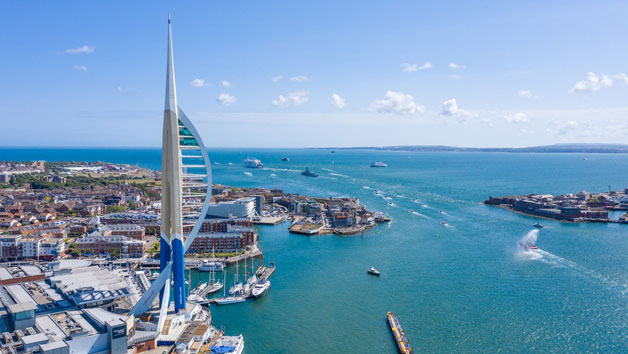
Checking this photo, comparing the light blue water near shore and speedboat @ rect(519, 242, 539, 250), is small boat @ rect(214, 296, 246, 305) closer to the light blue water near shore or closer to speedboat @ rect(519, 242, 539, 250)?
the light blue water near shore

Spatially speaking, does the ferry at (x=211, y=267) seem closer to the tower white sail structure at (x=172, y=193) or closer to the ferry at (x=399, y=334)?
the tower white sail structure at (x=172, y=193)

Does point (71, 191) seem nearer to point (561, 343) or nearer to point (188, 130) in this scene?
point (188, 130)

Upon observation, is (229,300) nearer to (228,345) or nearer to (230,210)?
(228,345)

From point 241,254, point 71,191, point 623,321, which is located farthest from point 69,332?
point 71,191

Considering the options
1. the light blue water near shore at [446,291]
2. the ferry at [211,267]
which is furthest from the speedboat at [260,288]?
the ferry at [211,267]

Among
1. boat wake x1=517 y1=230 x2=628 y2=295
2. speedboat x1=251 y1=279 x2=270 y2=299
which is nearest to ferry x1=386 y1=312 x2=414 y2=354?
speedboat x1=251 y1=279 x2=270 y2=299
